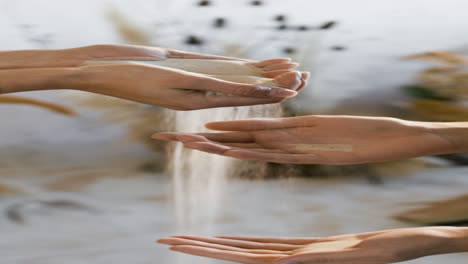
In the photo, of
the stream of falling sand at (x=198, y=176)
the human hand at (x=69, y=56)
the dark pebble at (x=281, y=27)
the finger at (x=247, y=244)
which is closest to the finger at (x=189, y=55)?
the human hand at (x=69, y=56)

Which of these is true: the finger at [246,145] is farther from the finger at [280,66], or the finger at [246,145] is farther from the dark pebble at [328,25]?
the dark pebble at [328,25]

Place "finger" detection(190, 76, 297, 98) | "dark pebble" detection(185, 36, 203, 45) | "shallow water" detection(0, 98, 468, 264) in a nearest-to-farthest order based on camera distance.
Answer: "finger" detection(190, 76, 297, 98) → "shallow water" detection(0, 98, 468, 264) → "dark pebble" detection(185, 36, 203, 45)

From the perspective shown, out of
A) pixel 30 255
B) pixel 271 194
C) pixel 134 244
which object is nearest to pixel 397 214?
pixel 271 194

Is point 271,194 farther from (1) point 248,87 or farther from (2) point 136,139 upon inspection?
(1) point 248,87

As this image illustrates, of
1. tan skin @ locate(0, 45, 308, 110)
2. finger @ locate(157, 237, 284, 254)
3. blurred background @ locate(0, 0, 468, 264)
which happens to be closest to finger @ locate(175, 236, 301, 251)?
finger @ locate(157, 237, 284, 254)

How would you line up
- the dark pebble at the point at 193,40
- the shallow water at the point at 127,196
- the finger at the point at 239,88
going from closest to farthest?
1. the finger at the point at 239,88
2. the shallow water at the point at 127,196
3. the dark pebble at the point at 193,40

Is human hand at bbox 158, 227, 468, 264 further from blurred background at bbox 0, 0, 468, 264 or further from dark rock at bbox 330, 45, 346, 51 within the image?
dark rock at bbox 330, 45, 346, 51

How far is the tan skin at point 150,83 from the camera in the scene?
0.37 metres

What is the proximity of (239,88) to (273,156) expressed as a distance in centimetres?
6

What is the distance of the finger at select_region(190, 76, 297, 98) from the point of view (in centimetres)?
37

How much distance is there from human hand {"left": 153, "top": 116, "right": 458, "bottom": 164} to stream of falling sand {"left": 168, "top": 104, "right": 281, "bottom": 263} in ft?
1.59

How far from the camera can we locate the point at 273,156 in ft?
1.26

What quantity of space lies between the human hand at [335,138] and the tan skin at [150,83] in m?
Result: 0.03

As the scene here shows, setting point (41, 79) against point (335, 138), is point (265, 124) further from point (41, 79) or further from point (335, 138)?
point (41, 79)
